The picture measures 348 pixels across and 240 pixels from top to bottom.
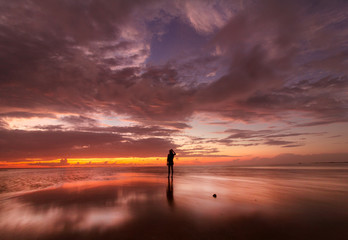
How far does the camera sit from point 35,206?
754 centimetres

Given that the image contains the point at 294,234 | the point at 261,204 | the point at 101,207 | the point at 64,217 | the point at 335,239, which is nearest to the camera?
Answer: the point at 335,239

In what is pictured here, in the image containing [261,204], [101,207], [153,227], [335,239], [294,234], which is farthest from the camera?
[261,204]

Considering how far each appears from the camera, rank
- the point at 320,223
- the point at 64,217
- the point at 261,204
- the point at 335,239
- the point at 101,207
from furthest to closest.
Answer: the point at 261,204, the point at 101,207, the point at 64,217, the point at 320,223, the point at 335,239

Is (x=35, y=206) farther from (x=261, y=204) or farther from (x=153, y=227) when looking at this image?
(x=261, y=204)

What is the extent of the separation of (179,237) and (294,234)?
9.85 feet

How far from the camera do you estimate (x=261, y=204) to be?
302 inches

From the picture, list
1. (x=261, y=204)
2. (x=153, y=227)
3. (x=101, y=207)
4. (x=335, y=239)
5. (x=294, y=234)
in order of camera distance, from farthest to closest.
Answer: (x=261, y=204)
(x=101, y=207)
(x=153, y=227)
(x=294, y=234)
(x=335, y=239)

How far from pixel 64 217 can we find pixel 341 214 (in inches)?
388

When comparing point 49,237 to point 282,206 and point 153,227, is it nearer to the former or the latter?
point 153,227

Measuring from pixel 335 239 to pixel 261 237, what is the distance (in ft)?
5.80

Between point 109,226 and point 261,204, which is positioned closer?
point 109,226

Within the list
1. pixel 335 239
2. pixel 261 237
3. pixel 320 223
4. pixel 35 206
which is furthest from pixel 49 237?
pixel 320 223

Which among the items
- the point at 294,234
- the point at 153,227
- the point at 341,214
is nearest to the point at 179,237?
the point at 153,227

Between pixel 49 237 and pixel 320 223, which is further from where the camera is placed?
pixel 320 223
